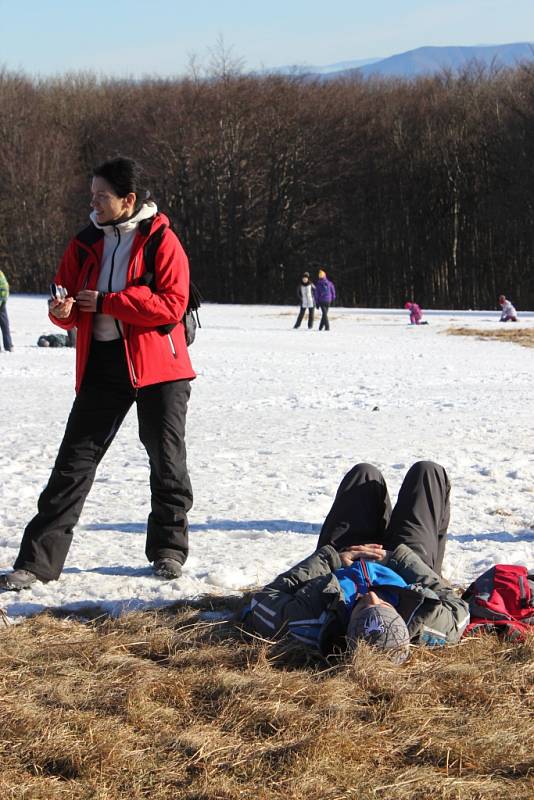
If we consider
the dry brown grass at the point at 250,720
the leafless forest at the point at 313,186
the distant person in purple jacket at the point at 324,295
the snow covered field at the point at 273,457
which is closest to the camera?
the dry brown grass at the point at 250,720

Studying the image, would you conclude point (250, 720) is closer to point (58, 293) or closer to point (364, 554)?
point (364, 554)

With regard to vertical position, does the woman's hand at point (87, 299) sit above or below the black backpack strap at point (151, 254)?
below

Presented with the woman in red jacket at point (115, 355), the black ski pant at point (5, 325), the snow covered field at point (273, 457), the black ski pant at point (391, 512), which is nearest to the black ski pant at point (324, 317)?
the snow covered field at point (273, 457)

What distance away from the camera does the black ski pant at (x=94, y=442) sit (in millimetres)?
4996

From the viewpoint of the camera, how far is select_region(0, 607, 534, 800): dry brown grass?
118 inches

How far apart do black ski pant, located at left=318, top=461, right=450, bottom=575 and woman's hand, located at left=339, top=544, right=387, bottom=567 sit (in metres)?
0.22

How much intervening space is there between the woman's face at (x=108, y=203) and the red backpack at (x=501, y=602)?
7.32ft

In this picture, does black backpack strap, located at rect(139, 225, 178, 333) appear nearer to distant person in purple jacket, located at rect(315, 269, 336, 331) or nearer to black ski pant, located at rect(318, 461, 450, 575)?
black ski pant, located at rect(318, 461, 450, 575)

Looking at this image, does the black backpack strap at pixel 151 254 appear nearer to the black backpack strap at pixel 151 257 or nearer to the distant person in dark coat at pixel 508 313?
the black backpack strap at pixel 151 257

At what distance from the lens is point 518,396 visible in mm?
12305

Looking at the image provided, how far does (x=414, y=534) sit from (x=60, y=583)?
1652 millimetres

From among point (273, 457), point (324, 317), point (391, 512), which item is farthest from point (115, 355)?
point (324, 317)

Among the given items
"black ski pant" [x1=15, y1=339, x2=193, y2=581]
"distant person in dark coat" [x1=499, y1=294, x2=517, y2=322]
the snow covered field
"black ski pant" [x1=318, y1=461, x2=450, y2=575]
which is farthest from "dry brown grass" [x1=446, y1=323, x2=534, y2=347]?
"black ski pant" [x1=318, y1=461, x2=450, y2=575]

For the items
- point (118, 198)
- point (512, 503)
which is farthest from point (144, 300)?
point (512, 503)
